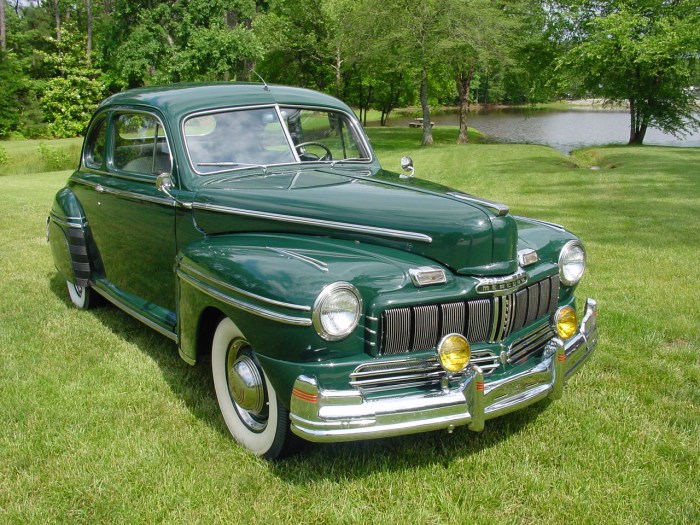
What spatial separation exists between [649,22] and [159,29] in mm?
20594

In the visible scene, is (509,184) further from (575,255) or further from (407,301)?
(407,301)

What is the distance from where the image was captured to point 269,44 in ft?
112

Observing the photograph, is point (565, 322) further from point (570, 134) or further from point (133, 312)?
point (570, 134)

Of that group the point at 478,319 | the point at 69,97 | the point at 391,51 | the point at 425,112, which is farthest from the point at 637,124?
the point at 478,319

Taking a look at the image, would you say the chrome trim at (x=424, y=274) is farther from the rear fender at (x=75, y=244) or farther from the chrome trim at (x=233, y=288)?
the rear fender at (x=75, y=244)

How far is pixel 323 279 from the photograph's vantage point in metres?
2.77

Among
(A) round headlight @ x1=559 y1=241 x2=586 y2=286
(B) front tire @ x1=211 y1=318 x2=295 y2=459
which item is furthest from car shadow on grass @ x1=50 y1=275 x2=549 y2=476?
(A) round headlight @ x1=559 y1=241 x2=586 y2=286

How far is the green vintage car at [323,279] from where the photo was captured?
2.75 meters

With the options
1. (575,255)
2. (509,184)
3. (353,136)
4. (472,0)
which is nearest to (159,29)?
(472,0)

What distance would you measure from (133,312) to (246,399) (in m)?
1.67

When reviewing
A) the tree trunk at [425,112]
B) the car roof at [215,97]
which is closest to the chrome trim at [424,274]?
the car roof at [215,97]

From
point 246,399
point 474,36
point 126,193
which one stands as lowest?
point 246,399

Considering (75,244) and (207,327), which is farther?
(75,244)

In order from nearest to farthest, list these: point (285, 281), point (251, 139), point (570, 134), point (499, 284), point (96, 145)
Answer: point (285, 281) → point (499, 284) → point (251, 139) → point (96, 145) → point (570, 134)
